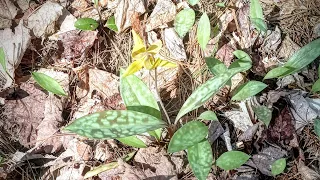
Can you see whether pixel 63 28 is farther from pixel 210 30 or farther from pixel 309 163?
pixel 309 163

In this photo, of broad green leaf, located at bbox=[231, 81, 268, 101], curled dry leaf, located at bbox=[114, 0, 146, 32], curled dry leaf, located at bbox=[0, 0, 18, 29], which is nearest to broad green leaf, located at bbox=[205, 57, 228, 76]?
broad green leaf, located at bbox=[231, 81, 268, 101]

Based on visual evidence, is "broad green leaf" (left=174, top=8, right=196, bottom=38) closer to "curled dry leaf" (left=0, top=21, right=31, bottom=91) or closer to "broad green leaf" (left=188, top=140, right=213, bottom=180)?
"broad green leaf" (left=188, top=140, right=213, bottom=180)

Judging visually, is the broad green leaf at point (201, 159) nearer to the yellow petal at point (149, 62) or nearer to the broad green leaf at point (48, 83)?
the yellow petal at point (149, 62)

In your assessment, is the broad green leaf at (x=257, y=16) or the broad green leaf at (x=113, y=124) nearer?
the broad green leaf at (x=113, y=124)

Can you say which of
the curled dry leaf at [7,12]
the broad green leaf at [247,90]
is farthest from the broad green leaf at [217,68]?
the curled dry leaf at [7,12]

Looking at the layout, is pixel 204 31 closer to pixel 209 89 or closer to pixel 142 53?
pixel 209 89

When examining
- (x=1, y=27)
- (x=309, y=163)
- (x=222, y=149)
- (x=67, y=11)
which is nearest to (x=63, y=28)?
(x=67, y=11)

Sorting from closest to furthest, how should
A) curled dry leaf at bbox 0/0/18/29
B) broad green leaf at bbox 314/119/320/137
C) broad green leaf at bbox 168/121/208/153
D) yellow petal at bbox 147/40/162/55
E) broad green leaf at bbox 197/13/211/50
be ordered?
yellow petal at bbox 147/40/162/55, broad green leaf at bbox 168/121/208/153, broad green leaf at bbox 314/119/320/137, broad green leaf at bbox 197/13/211/50, curled dry leaf at bbox 0/0/18/29
